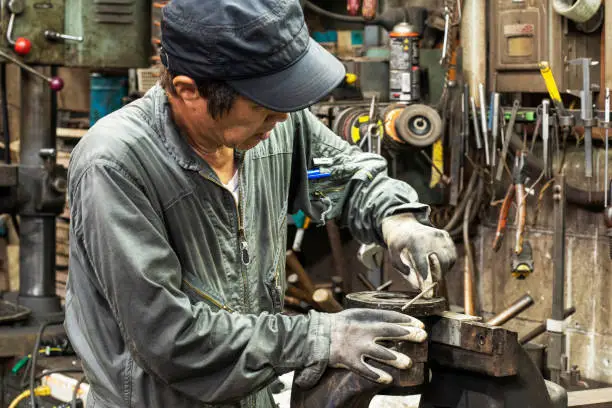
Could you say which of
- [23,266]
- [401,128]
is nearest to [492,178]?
[401,128]

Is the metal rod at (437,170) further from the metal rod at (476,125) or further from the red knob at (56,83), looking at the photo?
the red knob at (56,83)

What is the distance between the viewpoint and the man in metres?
1.74

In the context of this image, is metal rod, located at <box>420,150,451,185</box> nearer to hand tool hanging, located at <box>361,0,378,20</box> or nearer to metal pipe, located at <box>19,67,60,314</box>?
hand tool hanging, located at <box>361,0,378,20</box>

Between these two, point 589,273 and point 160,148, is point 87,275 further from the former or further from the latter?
point 589,273

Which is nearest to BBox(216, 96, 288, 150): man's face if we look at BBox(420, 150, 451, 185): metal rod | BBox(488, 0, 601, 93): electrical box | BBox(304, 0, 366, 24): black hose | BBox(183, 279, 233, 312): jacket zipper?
BBox(183, 279, 233, 312): jacket zipper

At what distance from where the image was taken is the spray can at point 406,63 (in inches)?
170

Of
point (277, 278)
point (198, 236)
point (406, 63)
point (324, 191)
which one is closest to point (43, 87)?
point (406, 63)

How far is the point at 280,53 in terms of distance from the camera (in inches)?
69.4

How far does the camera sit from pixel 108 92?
5375 mm

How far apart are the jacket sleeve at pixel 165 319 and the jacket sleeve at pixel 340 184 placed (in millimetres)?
479

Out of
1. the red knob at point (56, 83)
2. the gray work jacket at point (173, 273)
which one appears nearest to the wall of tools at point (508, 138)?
the red knob at point (56, 83)

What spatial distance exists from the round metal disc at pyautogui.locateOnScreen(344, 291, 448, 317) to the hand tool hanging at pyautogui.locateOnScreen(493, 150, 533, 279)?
1.70 m

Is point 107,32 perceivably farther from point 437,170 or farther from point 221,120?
point 221,120

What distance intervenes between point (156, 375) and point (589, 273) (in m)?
2.77
